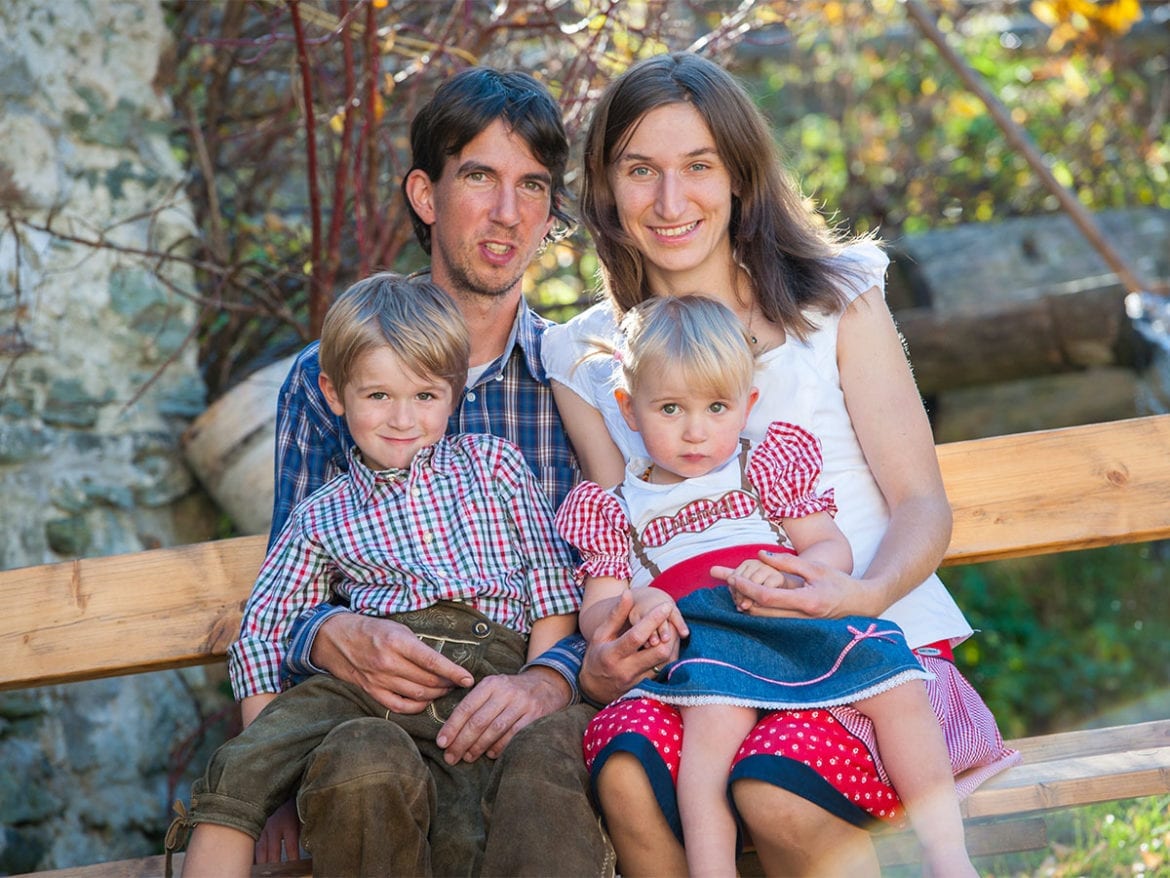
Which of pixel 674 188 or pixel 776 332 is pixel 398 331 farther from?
pixel 776 332

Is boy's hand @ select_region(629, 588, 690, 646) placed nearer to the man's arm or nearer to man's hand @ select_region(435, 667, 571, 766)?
man's hand @ select_region(435, 667, 571, 766)

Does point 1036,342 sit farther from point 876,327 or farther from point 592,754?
point 592,754

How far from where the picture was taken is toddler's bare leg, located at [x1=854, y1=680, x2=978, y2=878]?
221cm

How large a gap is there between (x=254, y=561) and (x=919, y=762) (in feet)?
5.12

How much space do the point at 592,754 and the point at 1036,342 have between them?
149 inches

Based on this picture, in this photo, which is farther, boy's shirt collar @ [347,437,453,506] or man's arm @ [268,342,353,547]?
man's arm @ [268,342,353,547]

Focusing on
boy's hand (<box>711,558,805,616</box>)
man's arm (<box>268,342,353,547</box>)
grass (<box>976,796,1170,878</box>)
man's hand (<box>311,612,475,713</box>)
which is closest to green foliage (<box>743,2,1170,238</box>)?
grass (<box>976,796,1170,878</box>)

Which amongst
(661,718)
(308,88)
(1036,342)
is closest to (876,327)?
(661,718)

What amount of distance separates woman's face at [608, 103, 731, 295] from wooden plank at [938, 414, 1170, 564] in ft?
2.73

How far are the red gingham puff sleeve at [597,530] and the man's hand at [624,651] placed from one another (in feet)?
0.31

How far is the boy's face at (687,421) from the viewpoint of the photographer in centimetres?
249

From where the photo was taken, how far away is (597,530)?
103 inches

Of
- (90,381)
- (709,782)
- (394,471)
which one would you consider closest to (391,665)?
(394,471)

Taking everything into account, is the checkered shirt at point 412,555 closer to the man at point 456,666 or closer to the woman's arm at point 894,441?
the man at point 456,666
